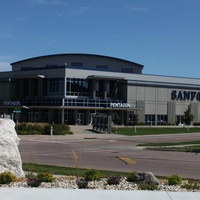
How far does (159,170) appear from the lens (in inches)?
659

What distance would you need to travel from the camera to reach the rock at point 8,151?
37.7ft

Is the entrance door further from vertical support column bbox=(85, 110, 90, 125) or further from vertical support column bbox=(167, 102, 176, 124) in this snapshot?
vertical support column bbox=(167, 102, 176, 124)

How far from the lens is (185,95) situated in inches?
3511

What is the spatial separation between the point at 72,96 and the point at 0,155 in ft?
210

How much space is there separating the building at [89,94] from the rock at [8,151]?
59332 mm

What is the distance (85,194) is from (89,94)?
2717 inches

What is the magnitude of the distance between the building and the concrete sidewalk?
61.9 metres

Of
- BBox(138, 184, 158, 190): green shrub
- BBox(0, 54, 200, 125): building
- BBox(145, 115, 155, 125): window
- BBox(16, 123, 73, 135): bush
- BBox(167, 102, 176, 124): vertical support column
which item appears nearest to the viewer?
BBox(138, 184, 158, 190): green shrub

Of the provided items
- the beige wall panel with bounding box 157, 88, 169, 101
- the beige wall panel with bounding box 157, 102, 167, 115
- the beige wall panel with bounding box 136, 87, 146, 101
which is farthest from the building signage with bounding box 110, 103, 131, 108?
the beige wall panel with bounding box 157, 88, 169, 101

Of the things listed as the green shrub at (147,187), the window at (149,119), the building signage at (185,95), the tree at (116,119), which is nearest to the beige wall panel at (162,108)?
the window at (149,119)

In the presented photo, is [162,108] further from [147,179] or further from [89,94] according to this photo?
[147,179]

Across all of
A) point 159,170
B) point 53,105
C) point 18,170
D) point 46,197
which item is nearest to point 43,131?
point 53,105

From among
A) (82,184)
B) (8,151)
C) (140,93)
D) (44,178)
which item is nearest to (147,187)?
(82,184)

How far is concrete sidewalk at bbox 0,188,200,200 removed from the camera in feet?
28.5
